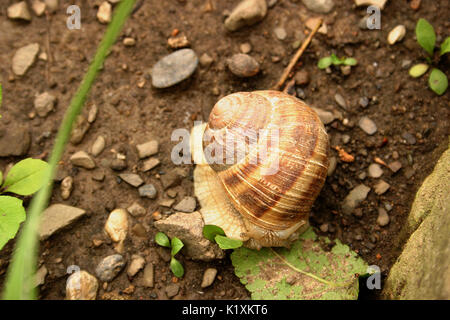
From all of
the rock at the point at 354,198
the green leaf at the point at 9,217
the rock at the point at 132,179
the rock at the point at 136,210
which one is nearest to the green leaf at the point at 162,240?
the rock at the point at 136,210

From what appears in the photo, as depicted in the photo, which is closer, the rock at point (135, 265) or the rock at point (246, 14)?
the rock at point (135, 265)

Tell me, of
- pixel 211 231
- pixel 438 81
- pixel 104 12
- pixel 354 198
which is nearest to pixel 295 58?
pixel 438 81

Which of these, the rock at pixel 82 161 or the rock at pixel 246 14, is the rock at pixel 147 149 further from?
the rock at pixel 246 14

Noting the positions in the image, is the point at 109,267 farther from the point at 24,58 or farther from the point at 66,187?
the point at 24,58

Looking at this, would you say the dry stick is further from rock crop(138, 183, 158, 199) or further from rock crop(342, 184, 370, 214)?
rock crop(138, 183, 158, 199)

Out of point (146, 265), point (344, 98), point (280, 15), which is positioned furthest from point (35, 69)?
point (344, 98)

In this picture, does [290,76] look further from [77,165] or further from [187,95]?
[77,165]
